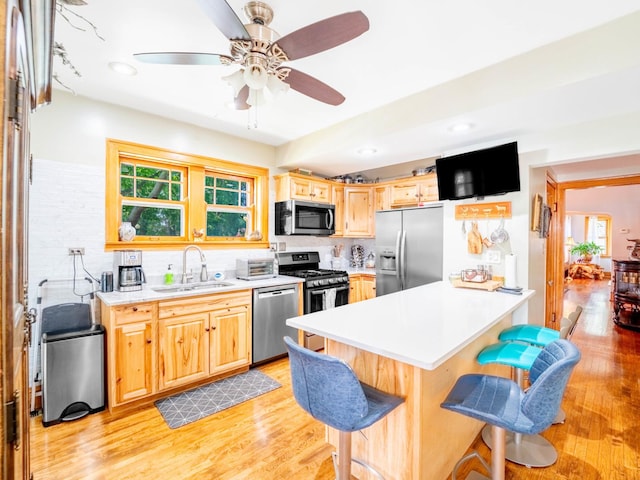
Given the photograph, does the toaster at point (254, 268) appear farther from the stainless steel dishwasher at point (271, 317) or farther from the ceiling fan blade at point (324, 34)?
the ceiling fan blade at point (324, 34)

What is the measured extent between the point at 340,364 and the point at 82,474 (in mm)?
1814

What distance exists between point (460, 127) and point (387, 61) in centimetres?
92

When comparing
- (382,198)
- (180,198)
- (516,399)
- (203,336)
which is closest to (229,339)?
(203,336)

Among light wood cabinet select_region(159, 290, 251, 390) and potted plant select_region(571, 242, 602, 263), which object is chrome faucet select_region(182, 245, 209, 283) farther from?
potted plant select_region(571, 242, 602, 263)

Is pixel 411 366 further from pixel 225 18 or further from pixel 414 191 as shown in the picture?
pixel 414 191

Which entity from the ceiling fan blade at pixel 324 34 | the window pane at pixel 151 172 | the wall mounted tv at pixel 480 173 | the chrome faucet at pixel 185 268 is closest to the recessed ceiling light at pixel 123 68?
the window pane at pixel 151 172

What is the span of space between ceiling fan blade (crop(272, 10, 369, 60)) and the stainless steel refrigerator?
2507mm

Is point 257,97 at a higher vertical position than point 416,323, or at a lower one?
higher

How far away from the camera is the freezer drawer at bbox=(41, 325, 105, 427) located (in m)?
2.25

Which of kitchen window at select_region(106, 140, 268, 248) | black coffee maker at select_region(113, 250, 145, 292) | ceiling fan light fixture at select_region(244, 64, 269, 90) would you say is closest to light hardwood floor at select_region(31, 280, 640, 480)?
black coffee maker at select_region(113, 250, 145, 292)

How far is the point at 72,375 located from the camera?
2328 mm

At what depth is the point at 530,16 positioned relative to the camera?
1.71m

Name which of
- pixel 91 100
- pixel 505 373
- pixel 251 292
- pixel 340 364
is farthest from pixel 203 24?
pixel 505 373

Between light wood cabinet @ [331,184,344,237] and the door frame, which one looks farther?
light wood cabinet @ [331,184,344,237]
